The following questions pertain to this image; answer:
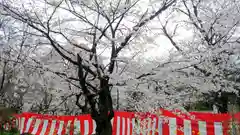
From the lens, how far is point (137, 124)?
27.7 feet

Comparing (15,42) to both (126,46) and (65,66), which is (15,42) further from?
(126,46)

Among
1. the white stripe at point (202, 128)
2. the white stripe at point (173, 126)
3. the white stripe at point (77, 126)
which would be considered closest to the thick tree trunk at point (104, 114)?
the white stripe at point (173, 126)

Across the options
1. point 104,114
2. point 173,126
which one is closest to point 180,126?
point 173,126

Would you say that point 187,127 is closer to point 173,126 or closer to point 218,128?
point 173,126

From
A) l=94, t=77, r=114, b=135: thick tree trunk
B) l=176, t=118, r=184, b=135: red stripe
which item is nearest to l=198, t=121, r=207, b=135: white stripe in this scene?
l=176, t=118, r=184, b=135: red stripe

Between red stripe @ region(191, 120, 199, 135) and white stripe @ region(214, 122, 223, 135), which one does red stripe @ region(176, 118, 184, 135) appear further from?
white stripe @ region(214, 122, 223, 135)

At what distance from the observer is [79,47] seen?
257 inches

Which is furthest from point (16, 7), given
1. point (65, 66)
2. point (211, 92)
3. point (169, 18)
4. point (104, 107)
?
point (211, 92)

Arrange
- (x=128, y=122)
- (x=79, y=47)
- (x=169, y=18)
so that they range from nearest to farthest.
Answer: (x=79, y=47)
(x=128, y=122)
(x=169, y=18)

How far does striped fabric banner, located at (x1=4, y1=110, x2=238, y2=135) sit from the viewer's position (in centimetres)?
667

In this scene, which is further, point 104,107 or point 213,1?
point 213,1

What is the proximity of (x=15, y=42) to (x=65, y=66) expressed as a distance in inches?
70.9

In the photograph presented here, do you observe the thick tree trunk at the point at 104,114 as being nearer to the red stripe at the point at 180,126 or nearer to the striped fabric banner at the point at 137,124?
the striped fabric banner at the point at 137,124

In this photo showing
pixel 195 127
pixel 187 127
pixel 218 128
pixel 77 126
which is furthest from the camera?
pixel 77 126
